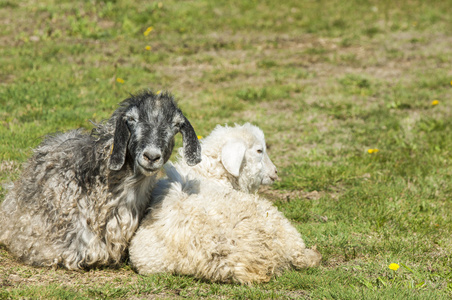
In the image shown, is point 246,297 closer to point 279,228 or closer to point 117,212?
point 279,228

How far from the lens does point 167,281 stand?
4.58 m

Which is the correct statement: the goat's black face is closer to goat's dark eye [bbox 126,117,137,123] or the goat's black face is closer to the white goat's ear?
goat's dark eye [bbox 126,117,137,123]

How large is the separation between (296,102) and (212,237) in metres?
6.69

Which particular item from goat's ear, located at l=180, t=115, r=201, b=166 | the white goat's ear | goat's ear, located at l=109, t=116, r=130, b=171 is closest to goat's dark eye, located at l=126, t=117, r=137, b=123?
goat's ear, located at l=109, t=116, r=130, b=171

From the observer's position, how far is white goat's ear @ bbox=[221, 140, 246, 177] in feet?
19.7

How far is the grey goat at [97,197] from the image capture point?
4.59 m

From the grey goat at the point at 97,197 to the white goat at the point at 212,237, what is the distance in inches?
9.2

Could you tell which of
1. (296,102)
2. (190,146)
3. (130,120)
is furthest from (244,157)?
(296,102)

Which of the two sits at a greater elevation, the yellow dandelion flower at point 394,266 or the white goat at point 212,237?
Result: the white goat at point 212,237

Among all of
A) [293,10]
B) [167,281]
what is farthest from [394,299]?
[293,10]

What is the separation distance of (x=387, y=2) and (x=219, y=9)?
5.82m

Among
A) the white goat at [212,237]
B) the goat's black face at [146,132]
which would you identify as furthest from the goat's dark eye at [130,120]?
the white goat at [212,237]

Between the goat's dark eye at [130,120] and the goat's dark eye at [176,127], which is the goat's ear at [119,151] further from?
the goat's dark eye at [176,127]

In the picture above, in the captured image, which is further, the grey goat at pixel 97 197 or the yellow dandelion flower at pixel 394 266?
the yellow dandelion flower at pixel 394 266
